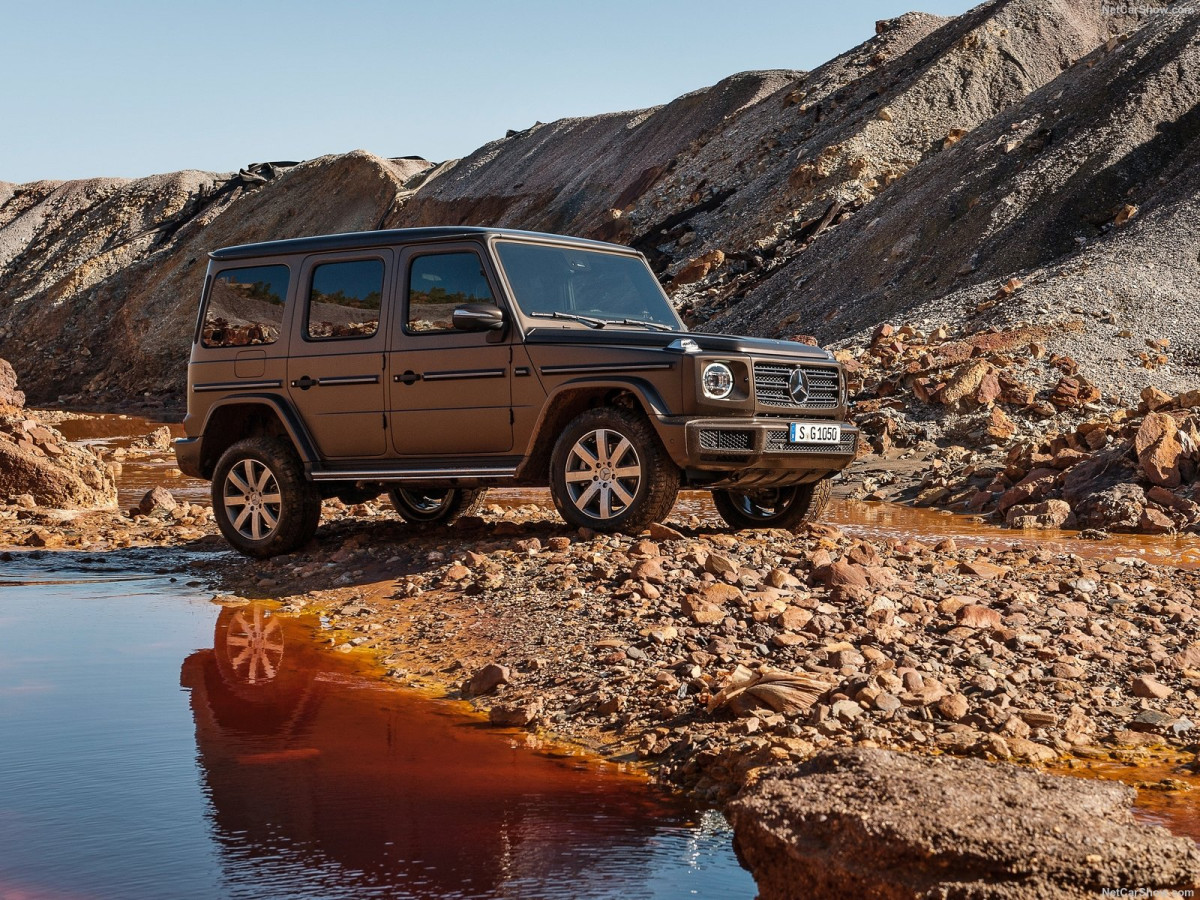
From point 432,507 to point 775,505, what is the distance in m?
3.19

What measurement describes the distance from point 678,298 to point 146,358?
95.6 ft

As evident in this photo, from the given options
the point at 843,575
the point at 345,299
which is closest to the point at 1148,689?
the point at 843,575

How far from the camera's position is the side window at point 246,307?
10016 millimetres

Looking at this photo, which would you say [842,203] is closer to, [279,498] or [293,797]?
[279,498]

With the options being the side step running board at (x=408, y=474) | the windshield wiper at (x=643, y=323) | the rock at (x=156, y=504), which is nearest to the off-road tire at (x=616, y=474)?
the side step running board at (x=408, y=474)

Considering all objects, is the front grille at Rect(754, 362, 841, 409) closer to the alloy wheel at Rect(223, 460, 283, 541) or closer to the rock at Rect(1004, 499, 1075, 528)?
the alloy wheel at Rect(223, 460, 283, 541)

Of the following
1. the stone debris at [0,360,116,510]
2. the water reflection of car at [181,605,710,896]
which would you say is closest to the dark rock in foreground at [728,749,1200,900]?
the water reflection of car at [181,605,710,896]

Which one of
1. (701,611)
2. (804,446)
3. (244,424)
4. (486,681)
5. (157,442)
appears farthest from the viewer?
(157,442)

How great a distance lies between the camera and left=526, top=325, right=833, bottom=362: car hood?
8500 millimetres

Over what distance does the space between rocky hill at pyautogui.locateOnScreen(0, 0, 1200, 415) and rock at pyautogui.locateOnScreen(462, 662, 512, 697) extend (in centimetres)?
1397

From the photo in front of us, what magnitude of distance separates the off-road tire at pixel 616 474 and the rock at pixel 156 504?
21.4 ft

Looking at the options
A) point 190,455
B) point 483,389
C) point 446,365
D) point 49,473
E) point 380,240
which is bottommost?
point 49,473

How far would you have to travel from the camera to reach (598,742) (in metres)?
5.45

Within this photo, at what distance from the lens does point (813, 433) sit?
29.1 feet
